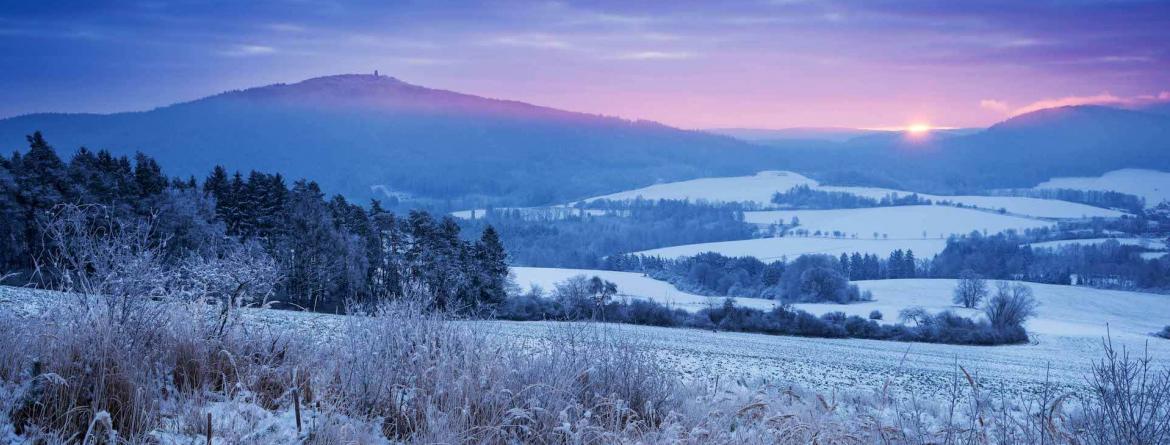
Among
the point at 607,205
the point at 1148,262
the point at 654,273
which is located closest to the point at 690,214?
the point at 607,205

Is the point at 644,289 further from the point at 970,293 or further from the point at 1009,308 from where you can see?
the point at 1009,308

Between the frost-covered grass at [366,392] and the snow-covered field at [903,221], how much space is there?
93.0 m

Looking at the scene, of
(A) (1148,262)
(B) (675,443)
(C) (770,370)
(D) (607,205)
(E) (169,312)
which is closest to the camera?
(B) (675,443)

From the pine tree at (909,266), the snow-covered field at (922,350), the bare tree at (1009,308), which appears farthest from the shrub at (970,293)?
the pine tree at (909,266)

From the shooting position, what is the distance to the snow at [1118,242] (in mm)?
64688

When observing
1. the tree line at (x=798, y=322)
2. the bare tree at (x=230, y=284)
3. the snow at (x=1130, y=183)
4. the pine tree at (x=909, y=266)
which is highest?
the snow at (x=1130, y=183)

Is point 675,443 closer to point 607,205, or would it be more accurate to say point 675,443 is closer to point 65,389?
point 65,389

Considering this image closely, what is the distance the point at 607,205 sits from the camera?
13525 centimetres

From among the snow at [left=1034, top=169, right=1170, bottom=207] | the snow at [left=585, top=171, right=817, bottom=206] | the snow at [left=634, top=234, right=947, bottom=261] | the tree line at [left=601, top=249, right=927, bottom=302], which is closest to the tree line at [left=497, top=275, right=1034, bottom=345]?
the tree line at [left=601, top=249, right=927, bottom=302]

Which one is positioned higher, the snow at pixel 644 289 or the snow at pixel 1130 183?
the snow at pixel 1130 183

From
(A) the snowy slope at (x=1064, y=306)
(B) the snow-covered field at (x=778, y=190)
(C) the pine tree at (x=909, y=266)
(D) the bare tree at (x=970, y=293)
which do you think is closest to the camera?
(A) the snowy slope at (x=1064, y=306)

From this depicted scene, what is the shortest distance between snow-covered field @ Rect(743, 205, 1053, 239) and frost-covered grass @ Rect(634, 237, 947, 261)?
6036 millimetres

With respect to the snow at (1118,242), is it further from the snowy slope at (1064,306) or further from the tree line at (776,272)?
the snowy slope at (1064,306)

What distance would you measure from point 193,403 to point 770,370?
52.0 ft
